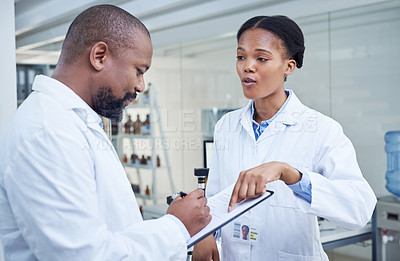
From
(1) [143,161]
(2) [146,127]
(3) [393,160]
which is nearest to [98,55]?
(3) [393,160]

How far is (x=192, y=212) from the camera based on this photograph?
3.66 feet

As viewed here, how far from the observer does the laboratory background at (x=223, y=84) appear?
3006 mm

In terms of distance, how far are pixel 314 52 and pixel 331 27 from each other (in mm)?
252

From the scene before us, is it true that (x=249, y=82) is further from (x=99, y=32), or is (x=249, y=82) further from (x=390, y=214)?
(x=390, y=214)

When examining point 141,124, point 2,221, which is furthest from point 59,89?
point 141,124

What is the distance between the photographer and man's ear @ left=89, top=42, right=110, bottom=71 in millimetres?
1046

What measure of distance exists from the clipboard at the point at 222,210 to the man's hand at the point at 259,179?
2 centimetres

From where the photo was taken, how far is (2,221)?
38.5 inches

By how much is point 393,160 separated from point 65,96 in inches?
110

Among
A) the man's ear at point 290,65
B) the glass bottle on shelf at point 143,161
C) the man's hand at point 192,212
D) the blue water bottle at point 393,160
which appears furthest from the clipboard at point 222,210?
the glass bottle on shelf at point 143,161

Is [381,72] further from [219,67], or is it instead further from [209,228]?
[209,228]

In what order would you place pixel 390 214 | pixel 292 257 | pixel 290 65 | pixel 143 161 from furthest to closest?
pixel 143 161, pixel 390 214, pixel 290 65, pixel 292 257

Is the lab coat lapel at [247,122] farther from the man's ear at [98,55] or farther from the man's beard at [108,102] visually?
the man's ear at [98,55]

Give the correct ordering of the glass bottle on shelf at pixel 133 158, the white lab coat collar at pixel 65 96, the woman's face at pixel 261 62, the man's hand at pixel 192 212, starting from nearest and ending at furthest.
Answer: the white lab coat collar at pixel 65 96 < the man's hand at pixel 192 212 < the woman's face at pixel 261 62 < the glass bottle on shelf at pixel 133 158
